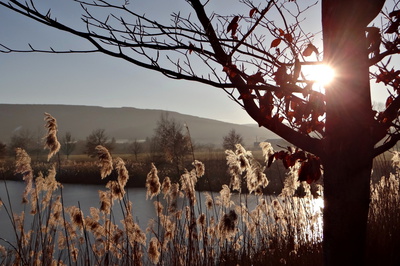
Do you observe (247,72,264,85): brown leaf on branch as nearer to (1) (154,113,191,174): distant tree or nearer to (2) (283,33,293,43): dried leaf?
(2) (283,33,293,43): dried leaf

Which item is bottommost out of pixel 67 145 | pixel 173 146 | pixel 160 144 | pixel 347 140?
pixel 347 140

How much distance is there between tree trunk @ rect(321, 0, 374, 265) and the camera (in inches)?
88.4

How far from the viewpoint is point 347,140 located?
227 centimetres

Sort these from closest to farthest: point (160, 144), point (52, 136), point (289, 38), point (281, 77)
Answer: point (281, 77), point (289, 38), point (52, 136), point (160, 144)

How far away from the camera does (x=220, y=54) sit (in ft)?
8.33

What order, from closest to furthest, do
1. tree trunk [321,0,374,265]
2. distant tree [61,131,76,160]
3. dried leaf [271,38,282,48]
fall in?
tree trunk [321,0,374,265]
dried leaf [271,38,282,48]
distant tree [61,131,76,160]

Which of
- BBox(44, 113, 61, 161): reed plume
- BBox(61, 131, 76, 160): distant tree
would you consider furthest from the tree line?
BBox(44, 113, 61, 161): reed plume

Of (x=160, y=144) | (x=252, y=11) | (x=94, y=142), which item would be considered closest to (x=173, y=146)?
Result: (x=160, y=144)

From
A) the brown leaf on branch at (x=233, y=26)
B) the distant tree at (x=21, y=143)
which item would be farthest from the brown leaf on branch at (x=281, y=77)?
the distant tree at (x=21, y=143)

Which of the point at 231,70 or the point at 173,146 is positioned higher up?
the point at 231,70

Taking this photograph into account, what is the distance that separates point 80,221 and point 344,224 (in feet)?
10.6

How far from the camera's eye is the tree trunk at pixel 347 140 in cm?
225

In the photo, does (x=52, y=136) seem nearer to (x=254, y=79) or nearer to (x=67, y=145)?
(x=254, y=79)

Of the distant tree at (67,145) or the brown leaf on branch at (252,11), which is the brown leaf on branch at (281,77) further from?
the distant tree at (67,145)
